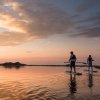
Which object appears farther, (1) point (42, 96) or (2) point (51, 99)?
(1) point (42, 96)

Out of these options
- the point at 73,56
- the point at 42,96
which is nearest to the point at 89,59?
the point at 73,56

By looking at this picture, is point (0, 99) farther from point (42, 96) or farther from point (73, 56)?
point (73, 56)

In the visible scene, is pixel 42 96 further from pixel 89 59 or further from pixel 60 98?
pixel 89 59

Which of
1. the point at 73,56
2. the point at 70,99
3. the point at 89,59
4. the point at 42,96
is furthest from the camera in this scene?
the point at 89,59

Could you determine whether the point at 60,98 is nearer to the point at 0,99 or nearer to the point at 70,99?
the point at 70,99

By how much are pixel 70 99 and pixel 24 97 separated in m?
2.64

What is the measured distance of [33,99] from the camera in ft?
48.8

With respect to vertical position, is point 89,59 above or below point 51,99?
above

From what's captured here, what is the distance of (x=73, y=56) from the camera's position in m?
40.8

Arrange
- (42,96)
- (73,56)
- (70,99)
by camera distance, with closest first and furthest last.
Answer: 1. (70,99)
2. (42,96)
3. (73,56)

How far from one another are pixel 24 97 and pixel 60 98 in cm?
205

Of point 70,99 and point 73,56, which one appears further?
point 73,56

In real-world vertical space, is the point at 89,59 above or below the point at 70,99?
above

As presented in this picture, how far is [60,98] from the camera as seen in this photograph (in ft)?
49.7
